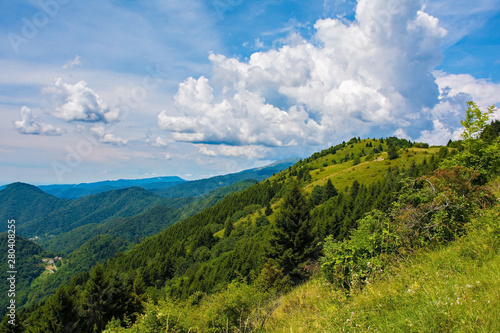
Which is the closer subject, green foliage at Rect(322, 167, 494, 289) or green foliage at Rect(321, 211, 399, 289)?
green foliage at Rect(322, 167, 494, 289)

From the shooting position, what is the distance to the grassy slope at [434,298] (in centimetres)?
364

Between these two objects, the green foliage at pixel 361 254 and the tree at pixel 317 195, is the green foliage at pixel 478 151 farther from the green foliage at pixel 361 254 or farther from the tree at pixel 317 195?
the tree at pixel 317 195

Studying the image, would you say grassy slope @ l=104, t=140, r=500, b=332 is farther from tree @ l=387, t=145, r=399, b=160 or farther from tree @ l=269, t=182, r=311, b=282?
tree @ l=387, t=145, r=399, b=160

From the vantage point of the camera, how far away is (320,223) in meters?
77.9

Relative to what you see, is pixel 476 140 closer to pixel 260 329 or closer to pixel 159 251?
pixel 260 329

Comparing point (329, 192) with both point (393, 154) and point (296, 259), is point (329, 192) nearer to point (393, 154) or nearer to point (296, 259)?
point (393, 154)

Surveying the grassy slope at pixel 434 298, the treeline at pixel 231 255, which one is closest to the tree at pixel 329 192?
the treeline at pixel 231 255

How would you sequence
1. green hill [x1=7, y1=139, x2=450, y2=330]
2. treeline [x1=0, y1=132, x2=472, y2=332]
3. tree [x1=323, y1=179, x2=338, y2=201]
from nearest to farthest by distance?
treeline [x1=0, y1=132, x2=472, y2=332]
green hill [x1=7, y1=139, x2=450, y2=330]
tree [x1=323, y1=179, x2=338, y2=201]

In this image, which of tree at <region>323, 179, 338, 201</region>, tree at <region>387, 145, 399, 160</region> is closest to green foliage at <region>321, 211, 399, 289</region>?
tree at <region>323, 179, 338, 201</region>

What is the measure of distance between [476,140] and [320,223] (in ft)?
212

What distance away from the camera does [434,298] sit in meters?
4.22

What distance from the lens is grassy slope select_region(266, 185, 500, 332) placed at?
3.64 meters

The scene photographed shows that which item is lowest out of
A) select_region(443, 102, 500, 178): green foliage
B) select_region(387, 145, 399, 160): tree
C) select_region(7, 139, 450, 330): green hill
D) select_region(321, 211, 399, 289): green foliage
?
select_region(7, 139, 450, 330): green hill

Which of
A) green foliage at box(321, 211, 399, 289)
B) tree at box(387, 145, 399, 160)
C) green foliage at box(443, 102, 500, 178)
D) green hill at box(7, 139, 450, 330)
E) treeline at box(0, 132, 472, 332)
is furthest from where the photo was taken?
tree at box(387, 145, 399, 160)
